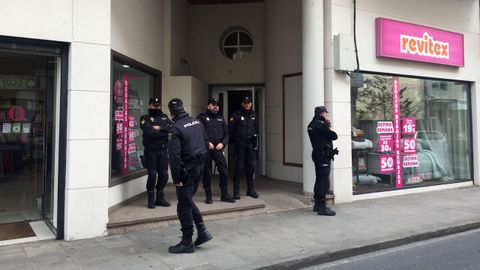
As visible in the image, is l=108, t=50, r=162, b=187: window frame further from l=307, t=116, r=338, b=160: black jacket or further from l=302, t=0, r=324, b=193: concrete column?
l=307, t=116, r=338, b=160: black jacket

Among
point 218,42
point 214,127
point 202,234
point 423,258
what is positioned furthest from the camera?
point 218,42

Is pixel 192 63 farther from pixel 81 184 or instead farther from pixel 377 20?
pixel 81 184

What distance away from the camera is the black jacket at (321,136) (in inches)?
293

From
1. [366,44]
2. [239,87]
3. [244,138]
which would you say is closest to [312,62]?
[366,44]

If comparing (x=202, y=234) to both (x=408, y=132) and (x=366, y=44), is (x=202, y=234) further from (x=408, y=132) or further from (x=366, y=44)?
(x=408, y=132)

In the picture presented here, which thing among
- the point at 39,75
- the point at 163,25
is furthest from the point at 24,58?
the point at 163,25

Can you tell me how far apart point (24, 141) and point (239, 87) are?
6.11 metres

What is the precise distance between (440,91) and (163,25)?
23.6 ft

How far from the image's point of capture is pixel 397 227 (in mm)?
6883

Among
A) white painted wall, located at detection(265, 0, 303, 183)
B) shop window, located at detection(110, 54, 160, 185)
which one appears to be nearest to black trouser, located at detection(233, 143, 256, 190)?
shop window, located at detection(110, 54, 160, 185)

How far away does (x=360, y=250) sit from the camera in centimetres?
580

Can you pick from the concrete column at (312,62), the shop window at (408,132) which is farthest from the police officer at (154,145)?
the shop window at (408,132)

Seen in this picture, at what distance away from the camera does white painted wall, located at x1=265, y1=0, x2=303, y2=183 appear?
33.2 feet

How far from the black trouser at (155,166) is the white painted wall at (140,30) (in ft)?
6.15
